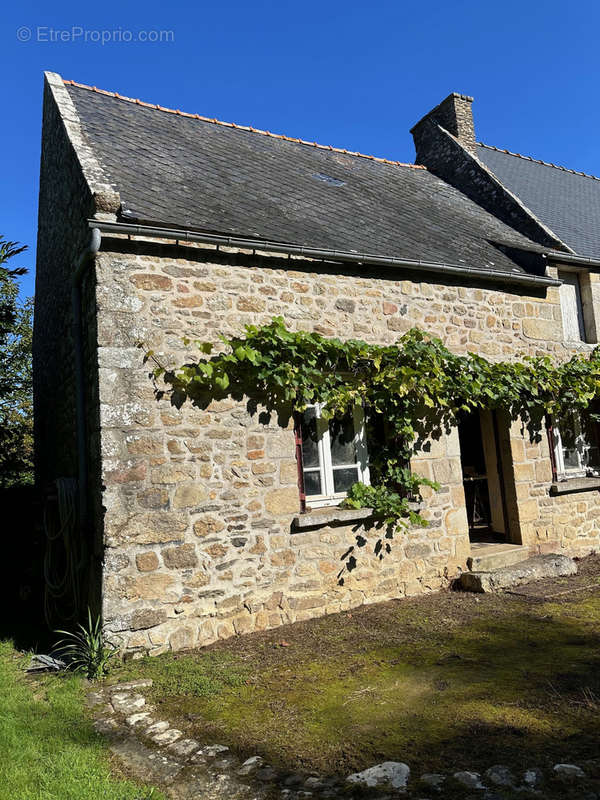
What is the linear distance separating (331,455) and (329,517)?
0.72 m

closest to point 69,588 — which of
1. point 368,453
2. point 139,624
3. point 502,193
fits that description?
point 139,624

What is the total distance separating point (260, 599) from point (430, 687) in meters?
1.89

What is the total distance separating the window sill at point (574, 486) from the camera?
24.4ft

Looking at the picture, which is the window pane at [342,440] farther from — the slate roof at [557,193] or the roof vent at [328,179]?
the slate roof at [557,193]

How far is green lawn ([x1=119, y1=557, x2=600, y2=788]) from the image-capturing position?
9.76ft

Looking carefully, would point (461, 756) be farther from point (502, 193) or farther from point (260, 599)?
point (502, 193)

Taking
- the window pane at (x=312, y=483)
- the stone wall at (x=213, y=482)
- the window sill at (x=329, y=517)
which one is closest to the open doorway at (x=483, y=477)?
the stone wall at (x=213, y=482)

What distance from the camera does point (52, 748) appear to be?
3.20 m

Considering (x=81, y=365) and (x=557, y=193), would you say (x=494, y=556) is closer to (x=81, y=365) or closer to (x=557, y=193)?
(x=81, y=365)

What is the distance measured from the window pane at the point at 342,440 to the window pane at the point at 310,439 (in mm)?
206

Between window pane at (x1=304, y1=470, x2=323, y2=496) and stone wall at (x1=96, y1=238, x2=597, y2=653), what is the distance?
0.28 metres

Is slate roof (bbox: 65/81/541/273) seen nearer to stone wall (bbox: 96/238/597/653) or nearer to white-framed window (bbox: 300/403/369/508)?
stone wall (bbox: 96/238/597/653)

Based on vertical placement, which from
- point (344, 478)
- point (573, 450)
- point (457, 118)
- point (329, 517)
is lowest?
point (329, 517)

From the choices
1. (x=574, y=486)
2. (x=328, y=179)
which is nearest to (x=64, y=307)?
(x=328, y=179)
